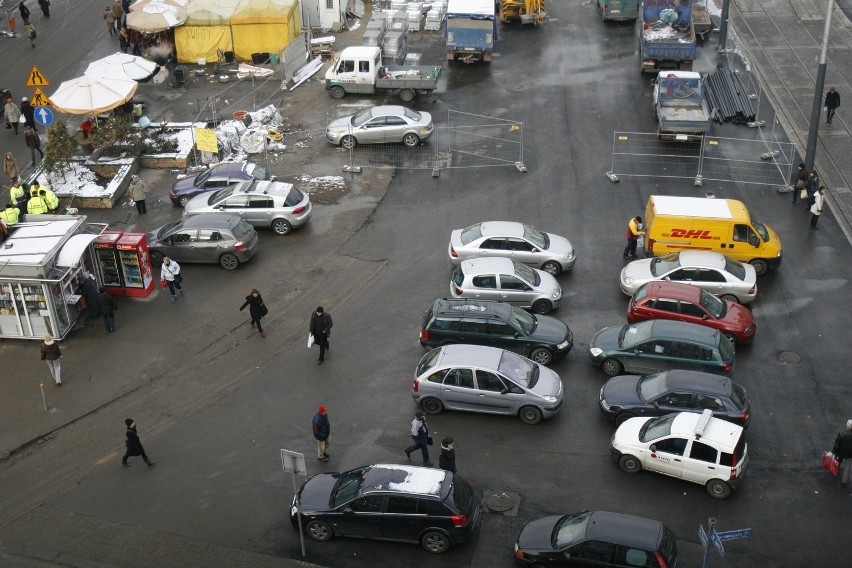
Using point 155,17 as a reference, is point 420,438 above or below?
below

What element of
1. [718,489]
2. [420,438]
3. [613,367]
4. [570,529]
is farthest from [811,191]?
[570,529]

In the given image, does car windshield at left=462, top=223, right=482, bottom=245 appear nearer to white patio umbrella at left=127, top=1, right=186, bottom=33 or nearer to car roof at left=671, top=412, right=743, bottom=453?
car roof at left=671, top=412, right=743, bottom=453

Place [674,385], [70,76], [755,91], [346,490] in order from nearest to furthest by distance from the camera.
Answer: [346,490] → [674,385] → [755,91] → [70,76]

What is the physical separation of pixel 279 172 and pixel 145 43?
42.4 feet

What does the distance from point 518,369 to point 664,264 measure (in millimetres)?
6211

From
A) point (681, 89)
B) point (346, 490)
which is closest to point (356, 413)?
point (346, 490)

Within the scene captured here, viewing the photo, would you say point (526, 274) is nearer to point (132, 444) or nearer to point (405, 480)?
point (405, 480)

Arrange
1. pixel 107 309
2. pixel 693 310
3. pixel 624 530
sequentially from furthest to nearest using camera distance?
pixel 107 309 → pixel 693 310 → pixel 624 530

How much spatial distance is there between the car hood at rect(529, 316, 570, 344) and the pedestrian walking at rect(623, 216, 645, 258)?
4.65 meters

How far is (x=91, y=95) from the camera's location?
1261 inches

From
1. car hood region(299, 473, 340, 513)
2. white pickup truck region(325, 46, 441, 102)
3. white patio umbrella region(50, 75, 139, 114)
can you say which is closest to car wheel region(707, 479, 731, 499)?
car hood region(299, 473, 340, 513)

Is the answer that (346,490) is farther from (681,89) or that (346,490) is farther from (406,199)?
(681,89)

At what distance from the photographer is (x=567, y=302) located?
80.5 ft

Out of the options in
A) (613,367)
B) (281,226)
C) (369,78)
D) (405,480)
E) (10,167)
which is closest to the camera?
(405,480)
